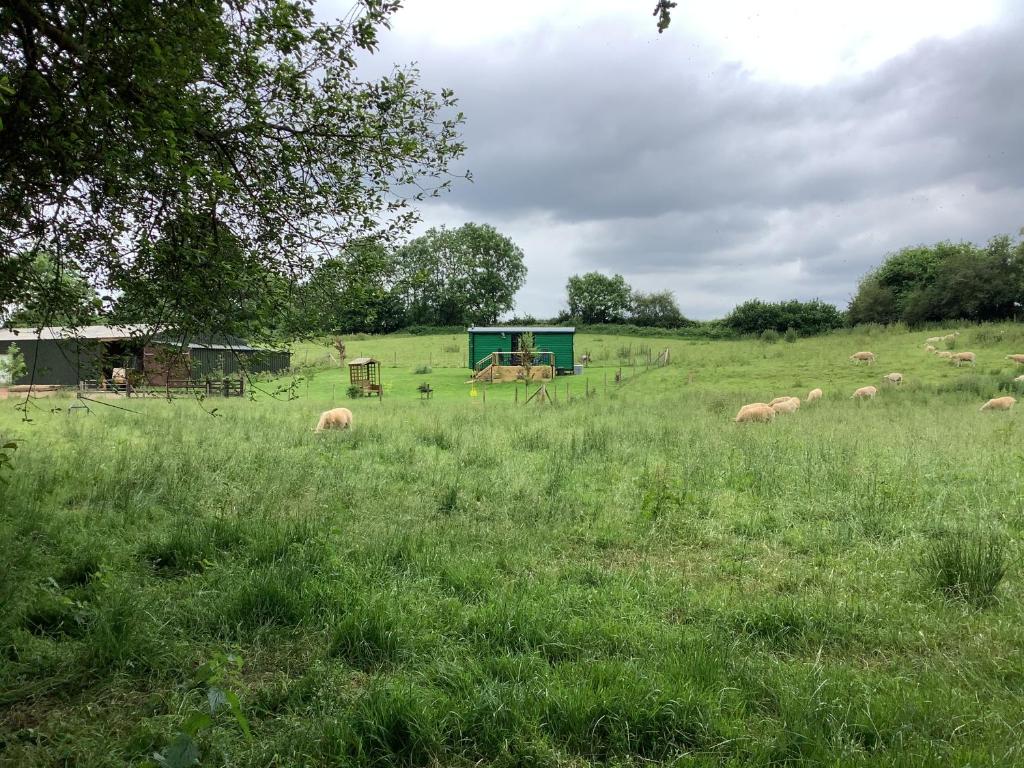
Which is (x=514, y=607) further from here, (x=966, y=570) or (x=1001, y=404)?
(x=1001, y=404)

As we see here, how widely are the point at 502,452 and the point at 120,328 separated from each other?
6623 mm

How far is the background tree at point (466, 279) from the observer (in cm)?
7619

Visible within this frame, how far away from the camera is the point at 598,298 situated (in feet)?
265

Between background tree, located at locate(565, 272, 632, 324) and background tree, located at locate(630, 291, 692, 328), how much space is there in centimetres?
217

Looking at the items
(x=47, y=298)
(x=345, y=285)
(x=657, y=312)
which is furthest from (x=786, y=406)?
(x=657, y=312)

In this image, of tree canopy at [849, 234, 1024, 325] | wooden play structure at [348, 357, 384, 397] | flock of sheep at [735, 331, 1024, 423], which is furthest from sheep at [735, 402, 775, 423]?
tree canopy at [849, 234, 1024, 325]

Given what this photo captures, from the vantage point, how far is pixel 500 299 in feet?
271

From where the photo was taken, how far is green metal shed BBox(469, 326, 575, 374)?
40.7m

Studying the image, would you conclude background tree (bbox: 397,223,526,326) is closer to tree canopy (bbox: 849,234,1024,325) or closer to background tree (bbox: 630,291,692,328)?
background tree (bbox: 630,291,692,328)

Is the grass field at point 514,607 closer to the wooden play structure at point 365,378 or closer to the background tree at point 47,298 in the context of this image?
the background tree at point 47,298

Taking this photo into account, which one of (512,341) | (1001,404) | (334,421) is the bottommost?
(1001,404)

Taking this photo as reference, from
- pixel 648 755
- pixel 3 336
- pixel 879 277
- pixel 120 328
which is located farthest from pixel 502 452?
pixel 879 277

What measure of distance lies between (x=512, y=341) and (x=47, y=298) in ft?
117

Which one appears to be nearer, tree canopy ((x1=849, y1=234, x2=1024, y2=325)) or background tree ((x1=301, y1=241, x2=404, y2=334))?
background tree ((x1=301, y1=241, x2=404, y2=334))
